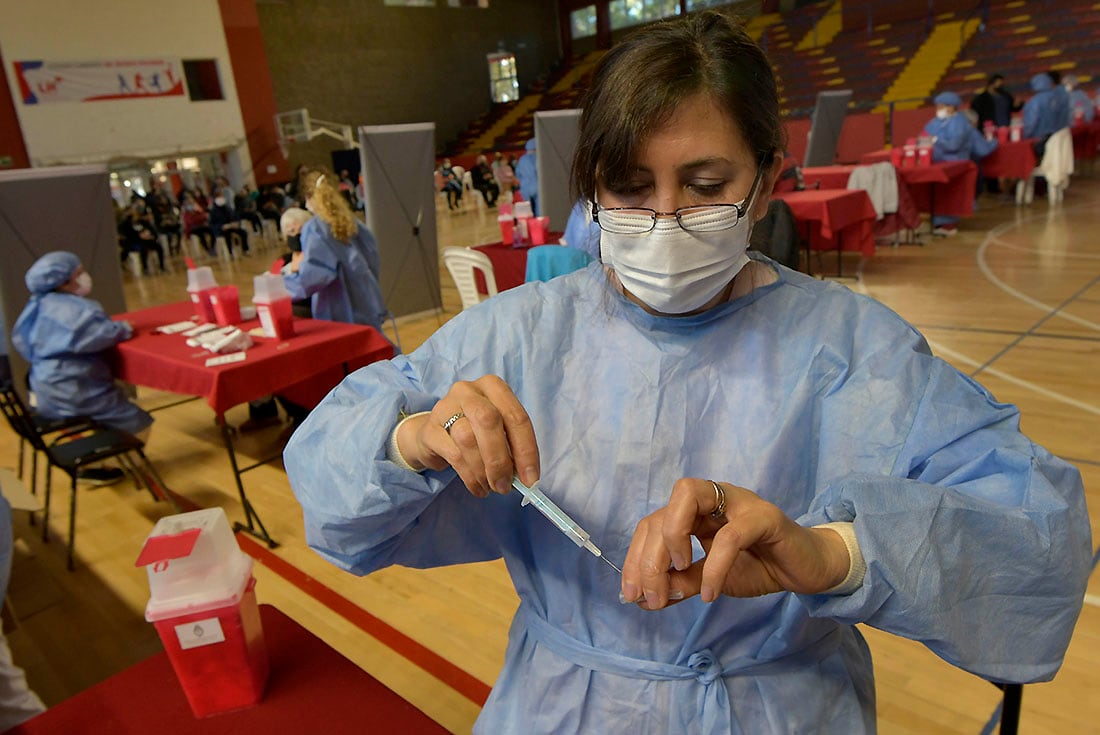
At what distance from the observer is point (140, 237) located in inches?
453

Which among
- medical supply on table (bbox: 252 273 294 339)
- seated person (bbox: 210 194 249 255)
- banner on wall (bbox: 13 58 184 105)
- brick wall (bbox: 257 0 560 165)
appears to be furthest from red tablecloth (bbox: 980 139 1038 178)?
brick wall (bbox: 257 0 560 165)

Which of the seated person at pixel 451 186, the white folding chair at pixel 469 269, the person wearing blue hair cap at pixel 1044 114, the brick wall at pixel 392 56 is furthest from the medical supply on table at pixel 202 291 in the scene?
the brick wall at pixel 392 56

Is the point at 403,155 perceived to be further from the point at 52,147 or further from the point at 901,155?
the point at 52,147

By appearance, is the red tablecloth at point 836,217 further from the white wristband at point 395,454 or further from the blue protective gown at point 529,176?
the white wristband at point 395,454

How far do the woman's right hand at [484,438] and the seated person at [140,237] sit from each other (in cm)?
1260

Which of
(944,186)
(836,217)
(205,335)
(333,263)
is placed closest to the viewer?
(205,335)

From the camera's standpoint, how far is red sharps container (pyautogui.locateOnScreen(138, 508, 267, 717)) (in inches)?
38.9

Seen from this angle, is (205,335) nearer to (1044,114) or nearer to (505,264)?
(505,264)

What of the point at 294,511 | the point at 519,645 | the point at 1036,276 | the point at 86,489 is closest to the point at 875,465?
the point at 519,645

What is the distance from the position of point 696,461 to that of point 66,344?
359 cm

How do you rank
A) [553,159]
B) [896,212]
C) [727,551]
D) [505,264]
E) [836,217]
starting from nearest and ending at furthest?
1. [727,551]
2. [505,264]
3. [836,217]
4. [553,159]
5. [896,212]

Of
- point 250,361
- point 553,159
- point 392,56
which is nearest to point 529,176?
point 553,159

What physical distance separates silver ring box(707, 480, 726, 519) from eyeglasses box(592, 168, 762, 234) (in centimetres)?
36

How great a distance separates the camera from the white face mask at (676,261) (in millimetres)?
889
